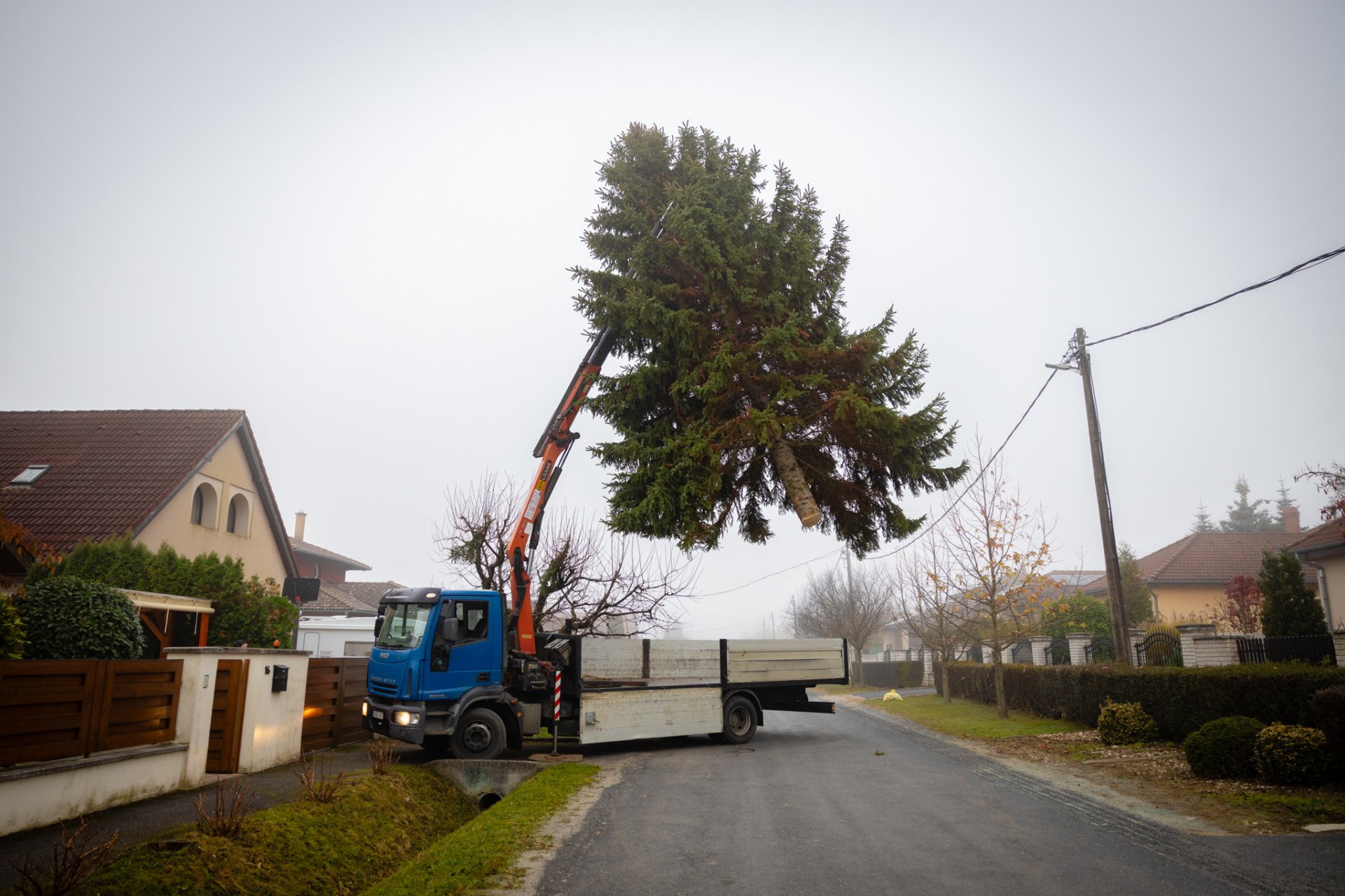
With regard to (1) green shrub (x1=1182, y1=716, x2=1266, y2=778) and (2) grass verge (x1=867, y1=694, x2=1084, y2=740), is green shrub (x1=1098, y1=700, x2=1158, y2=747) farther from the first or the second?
(1) green shrub (x1=1182, y1=716, x2=1266, y2=778)

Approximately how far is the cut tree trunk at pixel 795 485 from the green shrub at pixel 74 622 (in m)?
9.82

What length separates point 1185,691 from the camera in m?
13.0

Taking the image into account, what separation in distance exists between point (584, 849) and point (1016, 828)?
427cm

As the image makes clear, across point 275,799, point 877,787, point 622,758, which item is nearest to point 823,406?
point 877,787

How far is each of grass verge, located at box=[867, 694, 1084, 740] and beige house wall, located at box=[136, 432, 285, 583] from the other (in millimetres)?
17469

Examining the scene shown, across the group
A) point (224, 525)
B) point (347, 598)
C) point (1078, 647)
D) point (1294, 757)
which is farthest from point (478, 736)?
point (347, 598)

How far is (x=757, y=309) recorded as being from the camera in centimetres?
1450

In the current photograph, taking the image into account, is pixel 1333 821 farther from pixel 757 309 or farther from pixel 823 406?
pixel 757 309

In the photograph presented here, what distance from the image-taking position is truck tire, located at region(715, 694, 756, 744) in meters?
15.6

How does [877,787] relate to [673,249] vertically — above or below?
below

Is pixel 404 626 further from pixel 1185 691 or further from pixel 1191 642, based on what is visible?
pixel 1191 642

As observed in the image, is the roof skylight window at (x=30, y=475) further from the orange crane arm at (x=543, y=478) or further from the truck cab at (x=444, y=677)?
the orange crane arm at (x=543, y=478)

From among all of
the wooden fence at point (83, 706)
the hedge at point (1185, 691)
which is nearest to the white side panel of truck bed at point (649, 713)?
the wooden fence at point (83, 706)

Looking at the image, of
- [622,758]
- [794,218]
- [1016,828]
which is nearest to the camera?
[1016,828]
